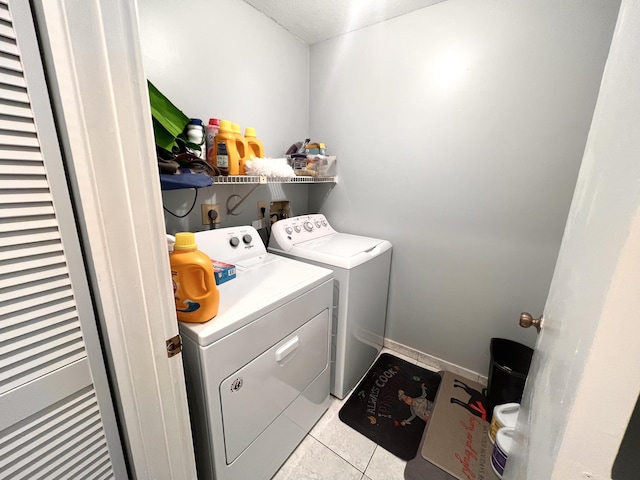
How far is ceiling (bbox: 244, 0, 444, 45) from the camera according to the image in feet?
5.18

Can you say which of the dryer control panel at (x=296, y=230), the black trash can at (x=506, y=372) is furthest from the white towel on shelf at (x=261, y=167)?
the black trash can at (x=506, y=372)

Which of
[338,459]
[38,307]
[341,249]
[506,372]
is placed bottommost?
[338,459]

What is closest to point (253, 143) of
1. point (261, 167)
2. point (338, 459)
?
point (261, 167)

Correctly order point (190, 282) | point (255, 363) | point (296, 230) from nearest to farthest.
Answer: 1. point (190, 282)
2. point (255, 363)
3. point (296, 230)

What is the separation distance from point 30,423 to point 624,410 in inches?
39.6

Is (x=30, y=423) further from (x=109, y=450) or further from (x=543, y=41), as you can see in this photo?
(x=543, y=41)

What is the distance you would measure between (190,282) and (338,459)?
1.28 m

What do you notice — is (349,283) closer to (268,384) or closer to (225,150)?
(268,384)

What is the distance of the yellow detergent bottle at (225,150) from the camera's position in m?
1.32

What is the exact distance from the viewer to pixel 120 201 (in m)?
0.55

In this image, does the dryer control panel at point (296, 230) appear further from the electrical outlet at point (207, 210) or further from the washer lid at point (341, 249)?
the electrical outlet at point (207, 210)

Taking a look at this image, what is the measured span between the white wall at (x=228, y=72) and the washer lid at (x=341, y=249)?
500 millimetres

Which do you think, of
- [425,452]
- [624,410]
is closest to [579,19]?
[624,410]

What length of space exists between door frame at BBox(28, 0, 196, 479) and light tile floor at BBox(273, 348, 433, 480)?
0.86 meters
